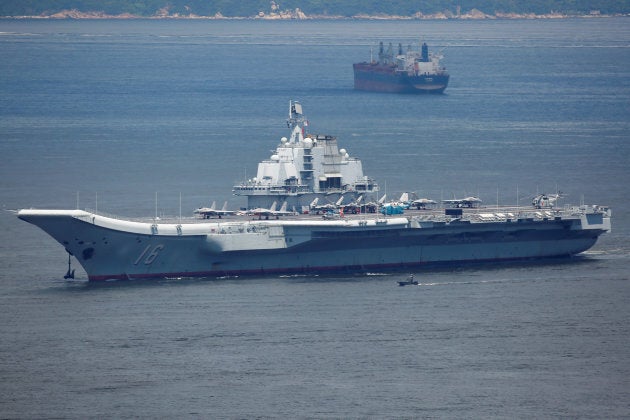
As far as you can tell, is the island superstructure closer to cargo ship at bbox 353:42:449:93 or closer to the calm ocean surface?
the calm ocean surface

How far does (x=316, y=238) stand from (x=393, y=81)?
93.0 meters

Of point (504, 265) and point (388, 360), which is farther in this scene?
point (504, 265)

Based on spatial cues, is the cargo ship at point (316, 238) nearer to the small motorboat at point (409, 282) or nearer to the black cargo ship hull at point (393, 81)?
the small motorboat at point (409, 282)

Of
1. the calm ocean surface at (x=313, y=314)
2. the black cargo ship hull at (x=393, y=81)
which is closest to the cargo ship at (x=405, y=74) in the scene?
the black cargo ship hull at (x=393, y=81)

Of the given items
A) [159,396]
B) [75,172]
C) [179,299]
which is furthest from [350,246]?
[75,172]

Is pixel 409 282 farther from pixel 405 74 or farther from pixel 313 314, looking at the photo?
pixel 405 74

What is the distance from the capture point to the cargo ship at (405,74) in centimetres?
14750

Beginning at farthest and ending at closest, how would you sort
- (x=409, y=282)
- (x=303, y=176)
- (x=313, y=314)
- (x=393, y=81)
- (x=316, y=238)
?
(x=393, y=81) < (x=303, y=176) < (x=316, y=238) < (x=409, y=282) < (x=313, y=314)

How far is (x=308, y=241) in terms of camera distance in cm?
5994

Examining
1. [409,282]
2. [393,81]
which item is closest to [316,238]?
[409,282]

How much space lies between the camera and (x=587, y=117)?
123m

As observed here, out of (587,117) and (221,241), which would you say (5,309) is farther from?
(587,117)

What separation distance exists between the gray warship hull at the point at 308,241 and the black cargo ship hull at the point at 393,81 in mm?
84065

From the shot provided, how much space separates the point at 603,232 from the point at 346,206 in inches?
427
